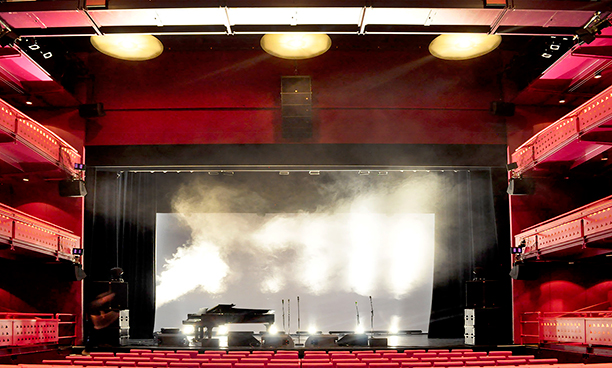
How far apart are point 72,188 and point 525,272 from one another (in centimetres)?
1236

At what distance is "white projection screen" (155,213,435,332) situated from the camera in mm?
18297

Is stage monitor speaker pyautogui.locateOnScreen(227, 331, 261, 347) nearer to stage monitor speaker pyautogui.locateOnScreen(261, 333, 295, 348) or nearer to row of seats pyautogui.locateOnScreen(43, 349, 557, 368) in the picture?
stage monitor speaker pyautogui.locateOnScreen(261, 333, 295, 348)

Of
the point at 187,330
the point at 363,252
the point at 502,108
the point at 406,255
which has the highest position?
the point at 502,108

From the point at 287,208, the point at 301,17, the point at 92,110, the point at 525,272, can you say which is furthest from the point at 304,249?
the point at 301,17

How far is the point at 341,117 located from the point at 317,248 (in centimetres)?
538

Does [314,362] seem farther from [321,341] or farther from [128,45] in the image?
[128,45]

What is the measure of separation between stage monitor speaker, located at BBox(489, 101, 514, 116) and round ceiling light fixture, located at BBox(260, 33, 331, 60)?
5.17 meters

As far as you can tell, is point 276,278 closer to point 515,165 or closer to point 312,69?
point 312,69

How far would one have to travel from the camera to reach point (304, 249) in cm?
1858

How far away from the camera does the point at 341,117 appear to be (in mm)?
15211

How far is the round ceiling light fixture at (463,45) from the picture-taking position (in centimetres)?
1328

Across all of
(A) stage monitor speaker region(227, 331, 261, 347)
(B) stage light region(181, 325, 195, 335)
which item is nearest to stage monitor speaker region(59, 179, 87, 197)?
(A) stage monitor speaker region(227, 331, 261, 347)

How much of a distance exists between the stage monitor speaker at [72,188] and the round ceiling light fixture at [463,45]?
9.99 metres

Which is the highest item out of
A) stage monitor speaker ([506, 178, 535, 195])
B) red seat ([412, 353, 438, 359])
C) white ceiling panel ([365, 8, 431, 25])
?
white ceiling panel ([365, 8, 431, 25])
